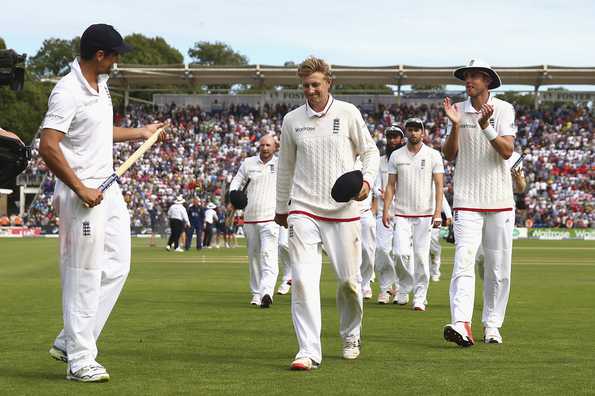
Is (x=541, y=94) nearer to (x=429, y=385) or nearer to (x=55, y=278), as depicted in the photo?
(x=55, y=278)

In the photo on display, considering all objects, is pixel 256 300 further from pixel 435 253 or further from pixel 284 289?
pixel 435 253

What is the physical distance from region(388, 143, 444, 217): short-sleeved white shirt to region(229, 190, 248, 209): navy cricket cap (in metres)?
2.28

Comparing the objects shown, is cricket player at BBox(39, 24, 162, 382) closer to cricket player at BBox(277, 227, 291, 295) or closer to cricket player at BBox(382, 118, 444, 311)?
cricket player at BBox(382, 118, 444, 311)

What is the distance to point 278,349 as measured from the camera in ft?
33.9

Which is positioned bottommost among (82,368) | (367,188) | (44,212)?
(44,212)

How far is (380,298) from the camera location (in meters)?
16.6

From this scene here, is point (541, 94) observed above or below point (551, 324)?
above

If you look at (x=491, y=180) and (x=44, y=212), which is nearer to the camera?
(x=491, y=180)

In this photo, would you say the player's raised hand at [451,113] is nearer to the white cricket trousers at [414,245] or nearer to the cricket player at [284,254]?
the white cricket trousers at [414,245]

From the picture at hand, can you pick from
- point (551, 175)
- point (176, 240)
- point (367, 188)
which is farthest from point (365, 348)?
point (551, 175)

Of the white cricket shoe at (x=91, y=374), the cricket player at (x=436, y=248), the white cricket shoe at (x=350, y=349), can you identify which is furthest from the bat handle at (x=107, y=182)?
the cricket player at (x=436, y=248)

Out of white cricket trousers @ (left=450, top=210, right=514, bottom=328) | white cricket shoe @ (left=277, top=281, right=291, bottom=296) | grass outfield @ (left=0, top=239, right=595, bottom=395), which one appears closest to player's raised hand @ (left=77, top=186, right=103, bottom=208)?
grass outfield @ (left=0, top=239, right=595, bottom=395)

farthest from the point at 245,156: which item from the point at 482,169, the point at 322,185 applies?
the point at 322,185

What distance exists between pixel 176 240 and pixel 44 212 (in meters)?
25.6
